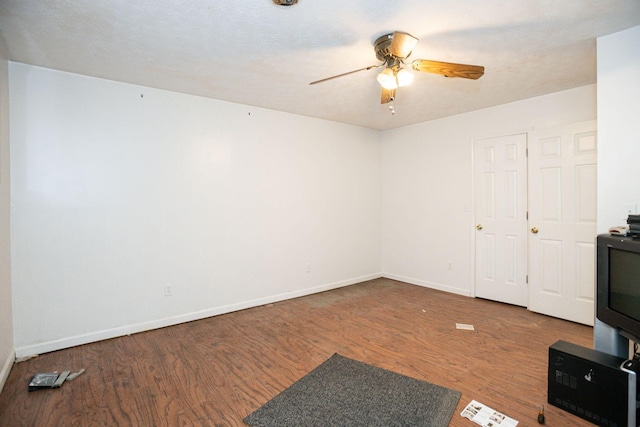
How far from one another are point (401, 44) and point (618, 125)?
5.33 feet

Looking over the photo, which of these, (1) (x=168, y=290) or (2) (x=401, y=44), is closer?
(2) (x=401, y=44)

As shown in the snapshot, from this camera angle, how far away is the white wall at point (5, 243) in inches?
93.8

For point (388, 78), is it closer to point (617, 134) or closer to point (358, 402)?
point (617, 134)

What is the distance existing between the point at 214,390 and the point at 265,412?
Answer: 0.47m


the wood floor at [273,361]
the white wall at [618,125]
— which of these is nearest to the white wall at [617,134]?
the white wall at [618,125]

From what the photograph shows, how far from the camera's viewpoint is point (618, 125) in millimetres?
2238

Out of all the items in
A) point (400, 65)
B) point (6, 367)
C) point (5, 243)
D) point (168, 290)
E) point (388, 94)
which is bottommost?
point (6, 367)

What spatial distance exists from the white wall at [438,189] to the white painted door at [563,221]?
289mm

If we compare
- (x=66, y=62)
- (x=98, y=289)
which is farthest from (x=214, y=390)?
(x=66, y=62)

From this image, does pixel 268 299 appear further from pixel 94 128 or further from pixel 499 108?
pixel 499 108

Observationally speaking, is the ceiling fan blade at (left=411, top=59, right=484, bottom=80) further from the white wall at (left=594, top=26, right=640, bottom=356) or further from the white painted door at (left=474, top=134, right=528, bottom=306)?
the white painted door at (left=474, top=134, right=528, bottom=306)

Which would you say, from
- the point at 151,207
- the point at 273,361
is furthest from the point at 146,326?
the point at 273,361

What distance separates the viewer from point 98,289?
3.05m

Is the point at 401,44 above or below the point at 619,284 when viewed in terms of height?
above
